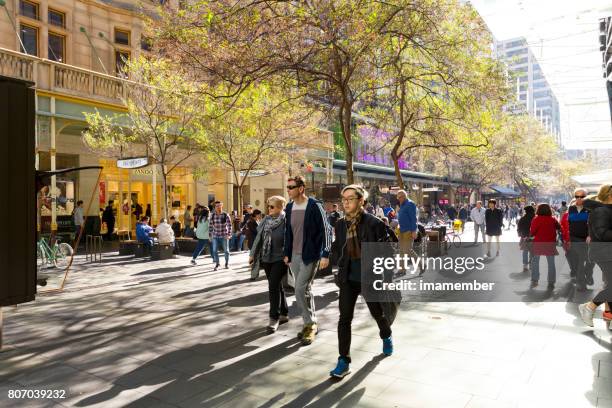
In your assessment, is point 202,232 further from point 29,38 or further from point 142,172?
point 29,38

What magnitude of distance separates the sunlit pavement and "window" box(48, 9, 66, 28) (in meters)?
14.9

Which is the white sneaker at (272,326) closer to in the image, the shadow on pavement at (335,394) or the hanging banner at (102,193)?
the shadow on pavement at (335,394)

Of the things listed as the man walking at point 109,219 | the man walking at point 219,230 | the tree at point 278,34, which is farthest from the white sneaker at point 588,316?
the man walking at point 109,219

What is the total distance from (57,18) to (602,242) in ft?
67.8

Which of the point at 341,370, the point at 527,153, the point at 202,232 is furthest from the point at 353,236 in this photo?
the point at 527,153

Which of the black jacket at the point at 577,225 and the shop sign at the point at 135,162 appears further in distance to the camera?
the shop sign at the point at 135,162

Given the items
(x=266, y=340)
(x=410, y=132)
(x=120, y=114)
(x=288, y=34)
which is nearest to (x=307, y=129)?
(x=410, y=132)

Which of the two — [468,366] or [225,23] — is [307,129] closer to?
[225,23]

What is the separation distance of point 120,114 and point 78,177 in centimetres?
432

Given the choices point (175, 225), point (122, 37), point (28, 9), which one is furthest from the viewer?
point (122, 37)

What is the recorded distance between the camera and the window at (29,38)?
56.5ft

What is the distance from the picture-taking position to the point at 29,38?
57.5 ft

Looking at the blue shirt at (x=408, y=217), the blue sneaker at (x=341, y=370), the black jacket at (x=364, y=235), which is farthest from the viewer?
the blue shirt at (x=408, y=217)

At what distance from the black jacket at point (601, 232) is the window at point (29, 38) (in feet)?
62.8
